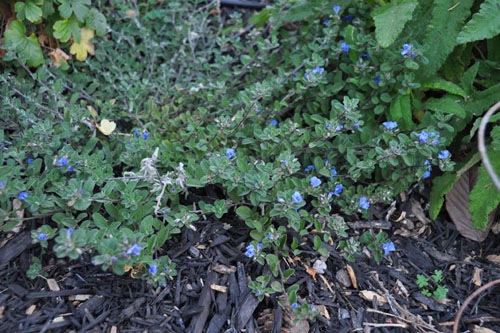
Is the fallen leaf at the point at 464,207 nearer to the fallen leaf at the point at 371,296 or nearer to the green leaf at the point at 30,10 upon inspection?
the fallen leaf at the point at 371,296

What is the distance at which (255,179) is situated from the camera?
2383 millimetres

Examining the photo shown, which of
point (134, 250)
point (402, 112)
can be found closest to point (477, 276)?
point (402, 112)

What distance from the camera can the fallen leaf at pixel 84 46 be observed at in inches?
129

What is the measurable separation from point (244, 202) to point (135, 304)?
2.37 ft

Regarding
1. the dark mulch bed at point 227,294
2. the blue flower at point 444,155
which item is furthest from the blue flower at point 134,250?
the blue flower at point 444,155

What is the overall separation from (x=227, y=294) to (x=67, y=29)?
1962 millimetres

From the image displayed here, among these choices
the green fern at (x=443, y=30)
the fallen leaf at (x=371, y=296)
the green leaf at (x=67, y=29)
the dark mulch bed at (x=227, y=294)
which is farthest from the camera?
the green leaf at (x=67, y=29)

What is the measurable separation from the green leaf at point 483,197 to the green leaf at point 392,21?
814mm

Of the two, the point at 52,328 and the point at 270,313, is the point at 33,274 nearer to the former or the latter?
the point at 52,328

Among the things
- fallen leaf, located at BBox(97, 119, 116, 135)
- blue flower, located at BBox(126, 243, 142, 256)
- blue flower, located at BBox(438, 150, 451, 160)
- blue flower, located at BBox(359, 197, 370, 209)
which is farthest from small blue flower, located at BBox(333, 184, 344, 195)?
fallen leaf, located at BBox(97, 119, 116, 135)

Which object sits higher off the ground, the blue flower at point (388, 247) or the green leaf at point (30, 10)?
the green leaf at point (30, 10)

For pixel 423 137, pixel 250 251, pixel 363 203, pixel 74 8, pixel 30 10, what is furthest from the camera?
pixel 74 8

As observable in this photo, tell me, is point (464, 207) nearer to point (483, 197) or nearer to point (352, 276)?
point (483, 197)

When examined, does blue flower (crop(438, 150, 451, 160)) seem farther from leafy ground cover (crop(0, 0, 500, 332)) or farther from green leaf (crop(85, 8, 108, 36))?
green leaf (crop(85, 8, 108, 36))
